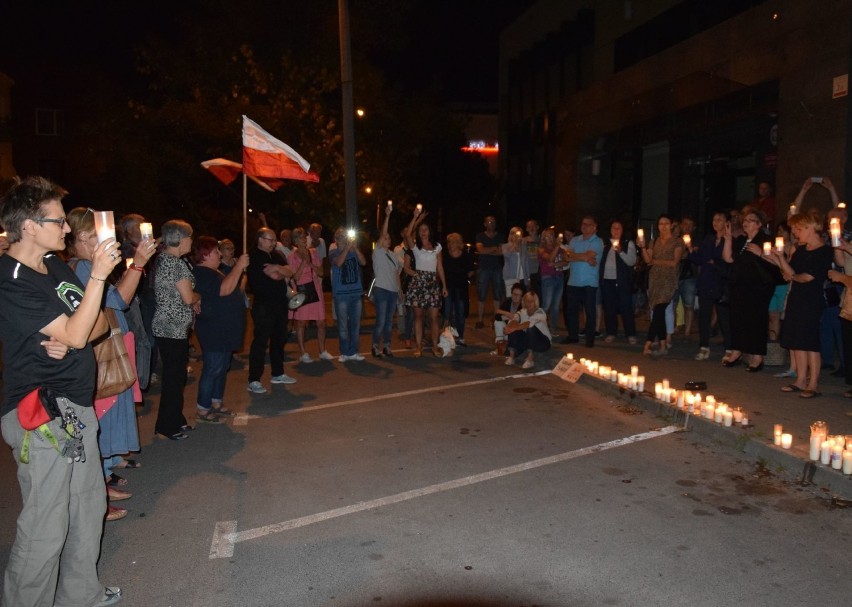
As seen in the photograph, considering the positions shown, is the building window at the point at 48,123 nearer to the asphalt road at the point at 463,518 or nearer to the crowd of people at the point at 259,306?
the crowd of people at the point at 259,306

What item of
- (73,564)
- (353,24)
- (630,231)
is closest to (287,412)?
(73,564)

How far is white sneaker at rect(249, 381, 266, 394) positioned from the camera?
9203mm

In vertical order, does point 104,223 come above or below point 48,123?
below

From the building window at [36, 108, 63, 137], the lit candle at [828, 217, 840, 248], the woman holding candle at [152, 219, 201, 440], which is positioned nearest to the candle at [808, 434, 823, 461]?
the lit candle at [828, 217, 840, 248]

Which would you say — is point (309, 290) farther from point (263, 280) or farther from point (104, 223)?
point (104, 223)

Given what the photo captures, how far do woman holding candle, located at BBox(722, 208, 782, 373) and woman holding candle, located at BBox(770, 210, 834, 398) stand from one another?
3.07 ft

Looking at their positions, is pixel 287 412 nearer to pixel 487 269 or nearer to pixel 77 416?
pixel 77 416

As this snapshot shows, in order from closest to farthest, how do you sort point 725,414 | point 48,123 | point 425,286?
point 725,414 → point 425,286 → point 48,123

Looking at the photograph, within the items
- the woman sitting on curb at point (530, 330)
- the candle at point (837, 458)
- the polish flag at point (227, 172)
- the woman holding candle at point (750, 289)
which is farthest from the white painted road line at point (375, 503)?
the polish flag at point (227, 172)

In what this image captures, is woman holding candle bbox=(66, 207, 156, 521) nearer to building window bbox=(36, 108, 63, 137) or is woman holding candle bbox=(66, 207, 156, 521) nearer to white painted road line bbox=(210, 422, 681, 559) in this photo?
white painted road line bbox=(210, 422, 681, 559)

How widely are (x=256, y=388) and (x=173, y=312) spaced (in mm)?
2423

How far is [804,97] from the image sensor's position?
13.1m

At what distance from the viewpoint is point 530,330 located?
10555 mm

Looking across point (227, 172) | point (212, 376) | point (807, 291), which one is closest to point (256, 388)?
point (212, 376)
